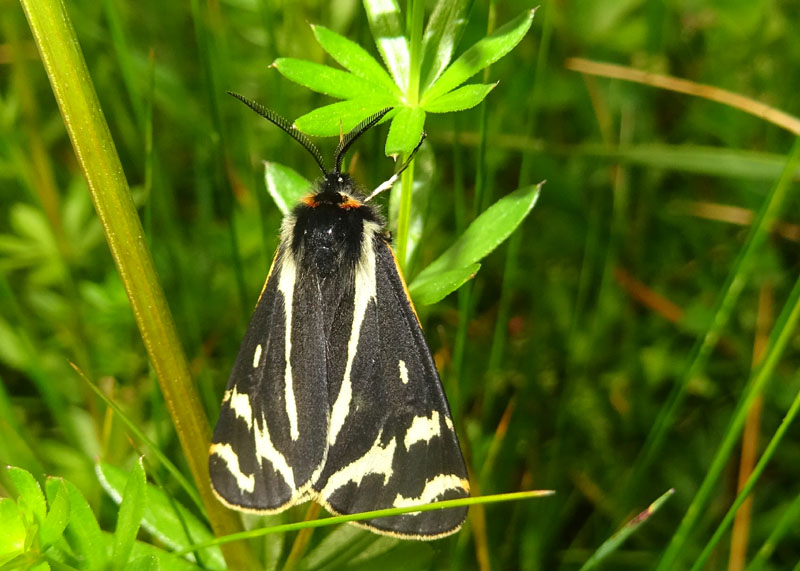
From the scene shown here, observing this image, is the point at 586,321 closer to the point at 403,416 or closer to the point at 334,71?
the point at 403,416

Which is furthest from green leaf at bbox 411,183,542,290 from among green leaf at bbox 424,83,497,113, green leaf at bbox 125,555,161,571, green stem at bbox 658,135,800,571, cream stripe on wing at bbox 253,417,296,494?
green leaf at bbox 125,555,161,571

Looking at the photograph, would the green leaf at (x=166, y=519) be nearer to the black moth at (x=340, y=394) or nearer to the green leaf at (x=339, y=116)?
the black moth at (x=340, y=394)

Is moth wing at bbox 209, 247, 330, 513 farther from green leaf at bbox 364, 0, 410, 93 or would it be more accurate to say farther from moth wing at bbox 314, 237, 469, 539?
green leaf at bbox 364, 0, 410, 93

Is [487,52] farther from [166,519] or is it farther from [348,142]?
[166,519]

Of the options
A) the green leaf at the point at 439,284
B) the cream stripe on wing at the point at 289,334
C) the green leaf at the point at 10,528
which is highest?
the green leaf at the point at 439,284

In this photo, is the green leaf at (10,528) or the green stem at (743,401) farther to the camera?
the green stem at (743,401)

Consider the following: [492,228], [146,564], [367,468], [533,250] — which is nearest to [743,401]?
[492,228]

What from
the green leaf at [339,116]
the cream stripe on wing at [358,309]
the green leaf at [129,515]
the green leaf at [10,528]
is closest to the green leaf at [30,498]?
the green leaf at [10,528]
